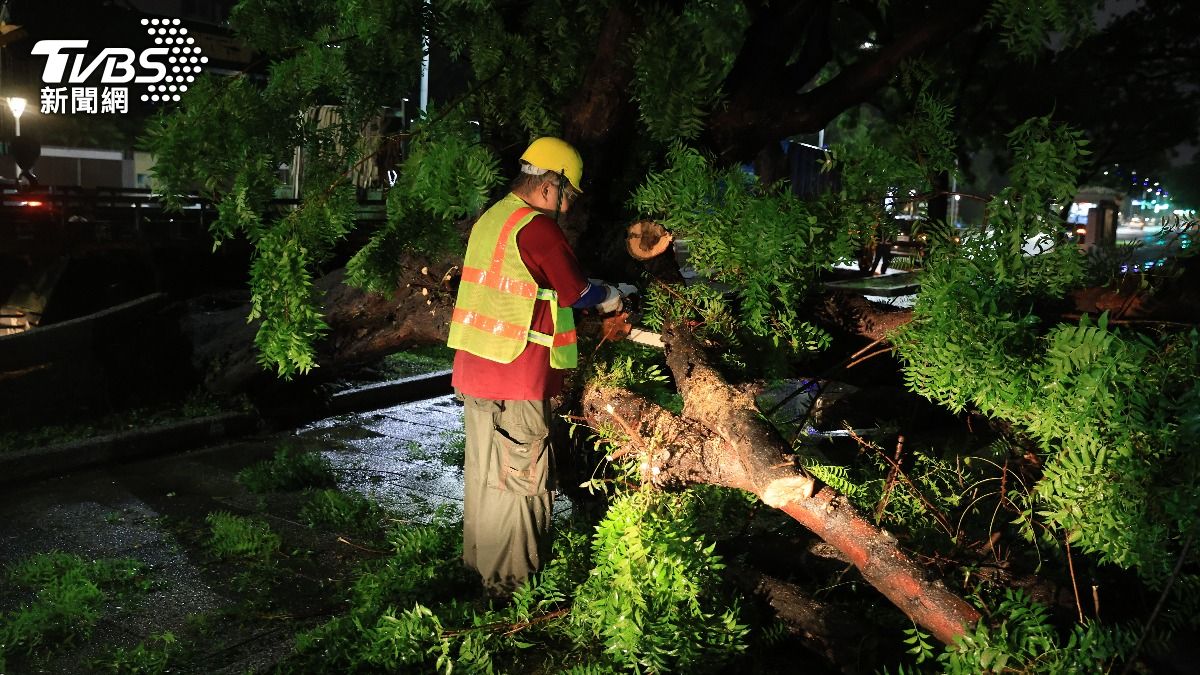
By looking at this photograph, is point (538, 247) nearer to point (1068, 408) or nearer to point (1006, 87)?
point (1068, 408)

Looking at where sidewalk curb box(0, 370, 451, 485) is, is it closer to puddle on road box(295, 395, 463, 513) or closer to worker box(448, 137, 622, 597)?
puddle on road box(295, 395, 463, 513)

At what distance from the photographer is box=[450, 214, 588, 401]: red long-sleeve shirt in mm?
4223

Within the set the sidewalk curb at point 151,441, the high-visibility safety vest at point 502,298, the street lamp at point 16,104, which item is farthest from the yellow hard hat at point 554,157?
the street lamp at point 16,104

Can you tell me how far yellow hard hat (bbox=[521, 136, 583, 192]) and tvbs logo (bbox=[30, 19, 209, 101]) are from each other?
43.0 ft

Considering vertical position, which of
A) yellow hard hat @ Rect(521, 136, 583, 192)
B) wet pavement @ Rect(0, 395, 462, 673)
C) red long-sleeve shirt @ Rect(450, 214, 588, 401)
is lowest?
wet pavement @ Rect(0, 395, 462, 673)

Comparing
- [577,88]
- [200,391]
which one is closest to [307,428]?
[200,391]

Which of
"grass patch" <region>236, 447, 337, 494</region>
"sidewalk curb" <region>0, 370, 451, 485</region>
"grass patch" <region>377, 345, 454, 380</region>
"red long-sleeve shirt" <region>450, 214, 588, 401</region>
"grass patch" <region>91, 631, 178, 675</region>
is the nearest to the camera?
"grass patch" <region>91, 631, 178, 675</region>

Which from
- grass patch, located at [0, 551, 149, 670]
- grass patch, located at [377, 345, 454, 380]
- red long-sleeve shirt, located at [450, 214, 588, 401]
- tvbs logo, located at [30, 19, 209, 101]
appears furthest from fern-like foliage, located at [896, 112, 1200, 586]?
tvbs logo, located at [30, 19, 209, 101]

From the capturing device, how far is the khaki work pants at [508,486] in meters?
4.51

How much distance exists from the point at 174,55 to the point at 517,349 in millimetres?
13872

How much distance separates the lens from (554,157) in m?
4.38

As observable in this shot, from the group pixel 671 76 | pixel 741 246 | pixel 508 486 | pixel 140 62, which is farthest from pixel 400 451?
pixel 140 62

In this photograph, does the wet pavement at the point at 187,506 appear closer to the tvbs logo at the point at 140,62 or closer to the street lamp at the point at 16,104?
the tvbs logo at the point at 140,62

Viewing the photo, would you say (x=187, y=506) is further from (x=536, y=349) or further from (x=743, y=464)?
(x=743, y=464)
